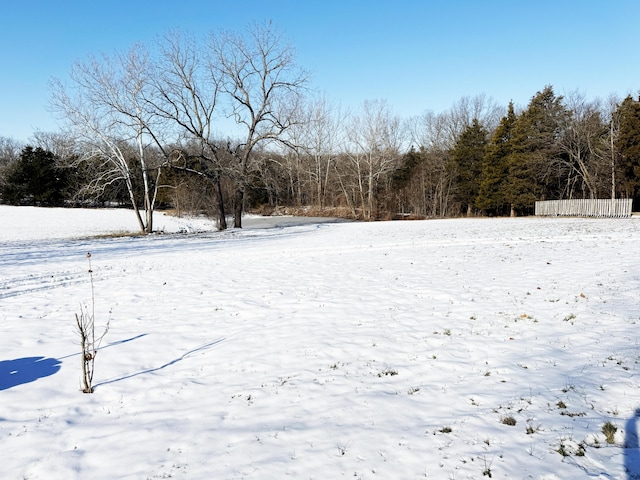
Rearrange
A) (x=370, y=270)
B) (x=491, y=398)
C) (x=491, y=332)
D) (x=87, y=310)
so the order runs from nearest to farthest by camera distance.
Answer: (x=491, y=398) < (x=491, y=332) < (x=87, y=310) < (x=370, y=270)

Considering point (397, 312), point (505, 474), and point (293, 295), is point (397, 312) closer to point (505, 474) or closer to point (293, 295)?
point (293, 295)

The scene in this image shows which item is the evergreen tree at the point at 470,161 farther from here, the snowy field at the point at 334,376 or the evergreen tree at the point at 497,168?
the snowy field at the point at 334,376

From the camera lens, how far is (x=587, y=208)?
28.7 meters

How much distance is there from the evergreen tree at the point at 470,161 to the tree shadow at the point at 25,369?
40945mm

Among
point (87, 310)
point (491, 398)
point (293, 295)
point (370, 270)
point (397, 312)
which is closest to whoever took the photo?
point (491, 398)

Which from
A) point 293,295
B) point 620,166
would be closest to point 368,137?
point 620,166

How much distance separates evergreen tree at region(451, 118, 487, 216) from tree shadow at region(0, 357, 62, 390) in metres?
40.9

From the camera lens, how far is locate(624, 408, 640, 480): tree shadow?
8.68ft

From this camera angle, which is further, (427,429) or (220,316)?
(220,316)

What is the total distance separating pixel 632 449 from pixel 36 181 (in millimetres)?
61787

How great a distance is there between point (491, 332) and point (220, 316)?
4721 mm

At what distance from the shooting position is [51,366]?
5.25 metres

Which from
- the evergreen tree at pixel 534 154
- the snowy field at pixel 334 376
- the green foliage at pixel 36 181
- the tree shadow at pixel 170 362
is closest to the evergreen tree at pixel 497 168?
the evergreen tree at pixel 534 154

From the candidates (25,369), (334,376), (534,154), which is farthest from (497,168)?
(25,369)
